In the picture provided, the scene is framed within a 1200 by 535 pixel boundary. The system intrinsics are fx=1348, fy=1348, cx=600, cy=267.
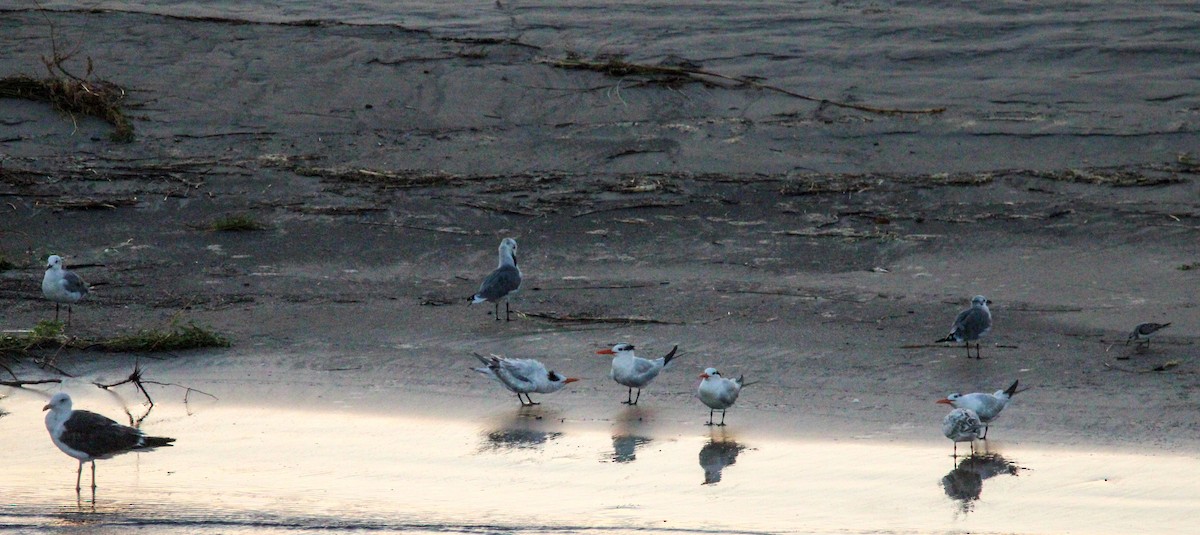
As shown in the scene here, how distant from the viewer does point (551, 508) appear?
23.9 feet

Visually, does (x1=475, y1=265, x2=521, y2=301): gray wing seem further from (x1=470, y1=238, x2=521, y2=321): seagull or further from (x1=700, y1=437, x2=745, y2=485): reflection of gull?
(x1=700, y1=437, x2=745, y2=485): reflection of gull

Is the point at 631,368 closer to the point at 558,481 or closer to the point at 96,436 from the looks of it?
the point at 558,481

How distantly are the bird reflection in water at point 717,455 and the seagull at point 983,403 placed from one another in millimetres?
1368

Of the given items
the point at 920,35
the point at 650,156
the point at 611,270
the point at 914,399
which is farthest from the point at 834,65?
the point at 914,399

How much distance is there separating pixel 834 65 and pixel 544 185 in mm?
4664

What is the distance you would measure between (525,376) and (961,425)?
9.57 feet

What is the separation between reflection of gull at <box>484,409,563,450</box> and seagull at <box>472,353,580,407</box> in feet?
0.63

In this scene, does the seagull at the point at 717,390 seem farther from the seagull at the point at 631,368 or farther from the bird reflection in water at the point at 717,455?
the seagull at the point at 631,368

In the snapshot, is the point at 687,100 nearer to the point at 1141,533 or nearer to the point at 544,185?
the point at 544,185

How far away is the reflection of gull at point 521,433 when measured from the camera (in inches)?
336

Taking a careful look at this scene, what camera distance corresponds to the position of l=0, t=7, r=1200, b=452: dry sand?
32.2 feet

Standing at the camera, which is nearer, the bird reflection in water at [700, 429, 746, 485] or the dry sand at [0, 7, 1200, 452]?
the bird reflection in water at [700, 429, 746, 485]

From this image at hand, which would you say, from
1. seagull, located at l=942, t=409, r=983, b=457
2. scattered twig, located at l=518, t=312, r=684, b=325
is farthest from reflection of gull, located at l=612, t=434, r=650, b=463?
scattered twig, located at l=518, t=312, r=684, b=325

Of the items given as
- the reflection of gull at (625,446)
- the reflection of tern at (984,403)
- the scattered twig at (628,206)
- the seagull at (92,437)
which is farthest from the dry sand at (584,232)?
the seagull at (92,437)
